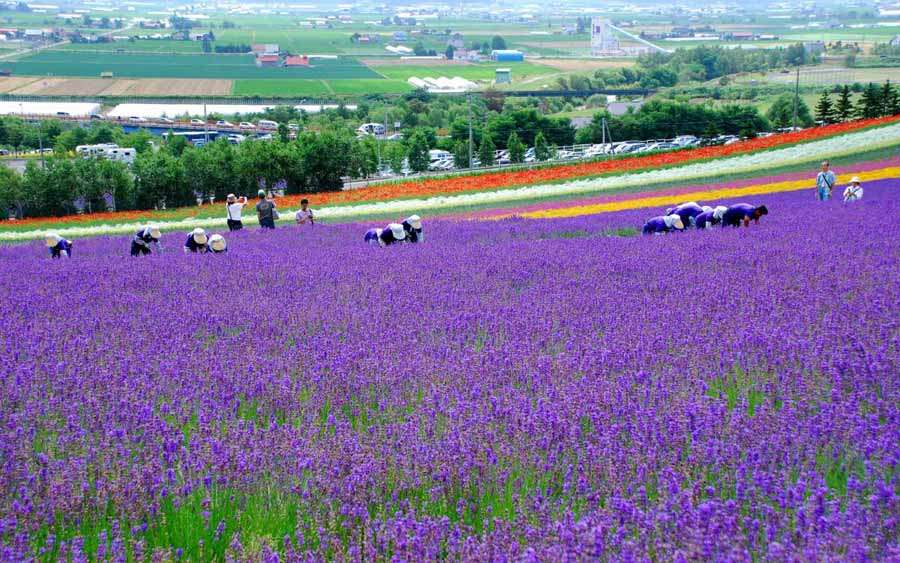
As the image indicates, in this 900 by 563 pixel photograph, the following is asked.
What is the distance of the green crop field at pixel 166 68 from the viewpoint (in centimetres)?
16812

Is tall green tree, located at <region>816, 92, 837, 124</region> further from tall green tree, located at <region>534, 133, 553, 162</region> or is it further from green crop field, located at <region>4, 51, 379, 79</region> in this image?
green crop field, located at <region>4, 51, 379, 79</region>

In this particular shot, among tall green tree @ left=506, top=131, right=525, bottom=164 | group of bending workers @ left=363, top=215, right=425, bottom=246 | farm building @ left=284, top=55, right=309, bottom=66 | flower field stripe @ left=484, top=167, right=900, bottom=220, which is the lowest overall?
tall green tree @ left=506, top=131, right=525, bottom=164

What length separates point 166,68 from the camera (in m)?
180

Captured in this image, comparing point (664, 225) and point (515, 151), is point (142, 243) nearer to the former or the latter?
point (664, 225)

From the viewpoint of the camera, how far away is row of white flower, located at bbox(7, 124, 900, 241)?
28781mm

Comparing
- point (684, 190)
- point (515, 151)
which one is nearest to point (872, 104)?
point (515, 151)

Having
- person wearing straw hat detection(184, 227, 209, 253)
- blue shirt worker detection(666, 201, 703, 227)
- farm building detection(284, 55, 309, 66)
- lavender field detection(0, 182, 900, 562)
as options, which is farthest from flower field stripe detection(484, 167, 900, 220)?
farm building detection(284, 55, 309, 66)

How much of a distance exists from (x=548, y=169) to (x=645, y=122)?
38080mm

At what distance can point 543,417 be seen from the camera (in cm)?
478

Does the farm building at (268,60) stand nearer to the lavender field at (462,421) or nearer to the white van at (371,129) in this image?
the white van at (371,129)

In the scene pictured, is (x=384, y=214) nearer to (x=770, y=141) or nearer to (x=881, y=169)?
(x=881, y=169)

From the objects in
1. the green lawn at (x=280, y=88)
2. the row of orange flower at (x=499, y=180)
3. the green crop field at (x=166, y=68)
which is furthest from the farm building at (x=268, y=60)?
the row of orange flower at (x=499, y=180)

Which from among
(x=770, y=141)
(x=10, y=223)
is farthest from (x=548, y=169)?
(x=10, y=223)

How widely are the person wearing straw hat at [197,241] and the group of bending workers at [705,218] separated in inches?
279
